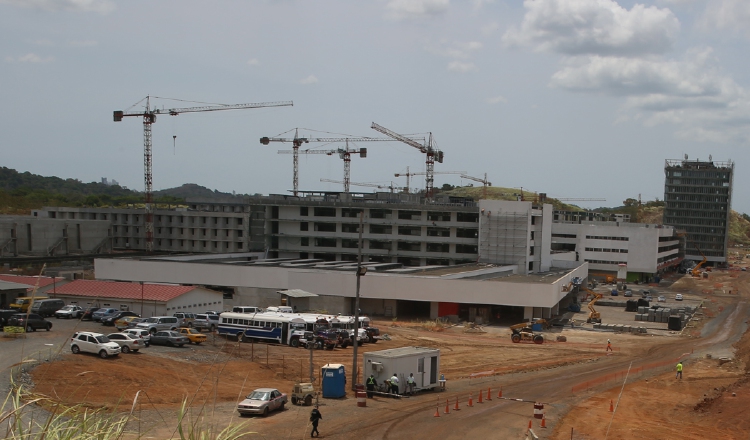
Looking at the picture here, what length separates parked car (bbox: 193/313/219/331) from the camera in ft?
182

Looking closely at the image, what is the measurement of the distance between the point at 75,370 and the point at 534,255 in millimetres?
73015

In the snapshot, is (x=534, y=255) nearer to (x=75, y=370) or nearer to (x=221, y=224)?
(x=221, y=224)

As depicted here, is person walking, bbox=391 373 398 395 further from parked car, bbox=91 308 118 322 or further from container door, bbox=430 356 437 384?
parked car, bbox=91 308 118 322

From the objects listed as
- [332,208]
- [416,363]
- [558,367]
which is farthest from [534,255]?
[416,363]

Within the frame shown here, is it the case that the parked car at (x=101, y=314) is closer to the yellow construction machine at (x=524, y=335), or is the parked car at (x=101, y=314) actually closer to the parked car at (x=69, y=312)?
the parked car at (x=69, y=312)

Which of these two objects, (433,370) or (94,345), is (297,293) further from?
(433,370)

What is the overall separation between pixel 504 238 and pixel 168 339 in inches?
2297

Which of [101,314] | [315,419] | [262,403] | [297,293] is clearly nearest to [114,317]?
[101,314]

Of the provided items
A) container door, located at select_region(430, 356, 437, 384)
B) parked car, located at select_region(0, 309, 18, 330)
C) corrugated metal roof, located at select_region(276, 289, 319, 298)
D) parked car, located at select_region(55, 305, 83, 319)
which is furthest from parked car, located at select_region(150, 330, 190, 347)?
corrugated metal roof, located at select_region(276, 289, 319, 298)

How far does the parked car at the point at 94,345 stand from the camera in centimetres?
3906

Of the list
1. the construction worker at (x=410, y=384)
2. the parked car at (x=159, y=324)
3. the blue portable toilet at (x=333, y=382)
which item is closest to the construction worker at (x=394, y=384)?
the construction worker at (x=410, y=384)

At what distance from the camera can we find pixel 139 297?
6000 centimetres

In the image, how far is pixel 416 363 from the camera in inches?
1427

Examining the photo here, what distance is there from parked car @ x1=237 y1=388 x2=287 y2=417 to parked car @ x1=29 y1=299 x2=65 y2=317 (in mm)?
33728
